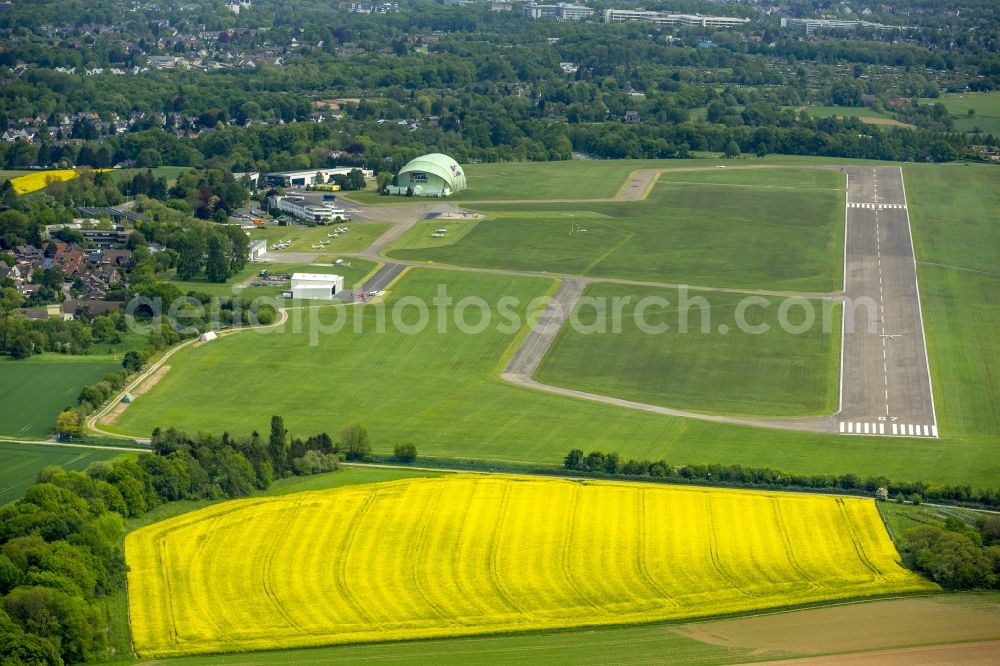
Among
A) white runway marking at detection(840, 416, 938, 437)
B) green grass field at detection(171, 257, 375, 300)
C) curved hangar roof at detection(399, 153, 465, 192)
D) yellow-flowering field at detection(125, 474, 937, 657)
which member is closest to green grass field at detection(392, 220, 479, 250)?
green grass field at detection(171, 257, 375, 300)

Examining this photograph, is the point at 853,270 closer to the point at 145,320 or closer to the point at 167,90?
the point at 145,320

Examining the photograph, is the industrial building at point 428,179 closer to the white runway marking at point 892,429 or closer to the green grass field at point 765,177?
the green grass field at point 765,177

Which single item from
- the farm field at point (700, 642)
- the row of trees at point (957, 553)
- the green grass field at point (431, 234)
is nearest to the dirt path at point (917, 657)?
the farm field at point (700, 642)

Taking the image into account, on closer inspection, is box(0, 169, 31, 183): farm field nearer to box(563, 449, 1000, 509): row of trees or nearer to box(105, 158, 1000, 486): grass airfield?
box(105, 158, 1000, 486): grass airfield

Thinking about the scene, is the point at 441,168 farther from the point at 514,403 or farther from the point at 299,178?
the point at 514,403

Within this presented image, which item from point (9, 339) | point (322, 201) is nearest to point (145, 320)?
point (9, 339)
